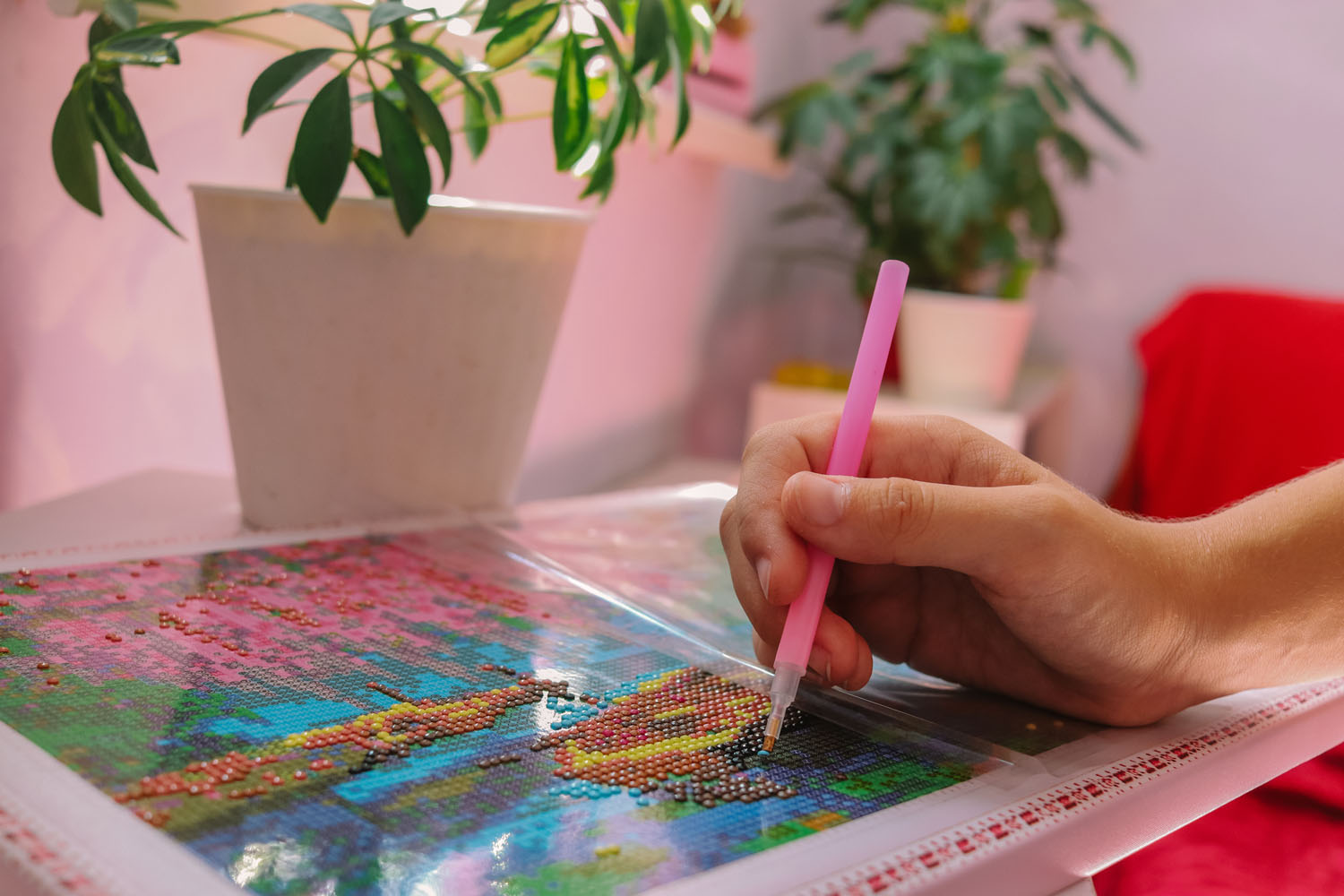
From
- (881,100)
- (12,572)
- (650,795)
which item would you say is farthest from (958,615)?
(881,100)

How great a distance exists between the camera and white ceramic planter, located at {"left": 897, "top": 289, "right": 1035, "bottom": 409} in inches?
67.4

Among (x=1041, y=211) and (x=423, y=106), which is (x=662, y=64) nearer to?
(x=423, y=106)

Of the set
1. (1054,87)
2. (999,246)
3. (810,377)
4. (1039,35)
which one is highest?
(1039,35)

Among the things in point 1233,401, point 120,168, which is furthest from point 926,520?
point 1233,401

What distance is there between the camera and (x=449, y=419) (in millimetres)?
706

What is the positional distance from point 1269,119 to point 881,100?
805mm

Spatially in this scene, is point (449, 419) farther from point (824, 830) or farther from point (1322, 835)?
point (1322, 835)

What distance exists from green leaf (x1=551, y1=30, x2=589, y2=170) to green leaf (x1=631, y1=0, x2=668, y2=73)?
1.7 inches

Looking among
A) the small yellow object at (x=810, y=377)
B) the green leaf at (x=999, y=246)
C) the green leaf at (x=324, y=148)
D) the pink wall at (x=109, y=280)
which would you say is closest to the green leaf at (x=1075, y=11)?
the green leaf at (x=999, y=246)

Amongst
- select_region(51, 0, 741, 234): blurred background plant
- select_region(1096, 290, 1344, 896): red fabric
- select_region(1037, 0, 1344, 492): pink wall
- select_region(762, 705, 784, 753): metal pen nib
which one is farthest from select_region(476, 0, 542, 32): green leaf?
select_region(1037, 0, 1344, 492): pink wall

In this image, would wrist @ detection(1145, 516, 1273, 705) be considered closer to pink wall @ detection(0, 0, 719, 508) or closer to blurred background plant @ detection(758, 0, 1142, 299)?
pink wall @ detection(0, 0, 719, 508)

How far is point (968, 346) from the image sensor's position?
1.72 m

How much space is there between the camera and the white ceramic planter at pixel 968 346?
1.71m

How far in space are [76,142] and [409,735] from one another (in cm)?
38
